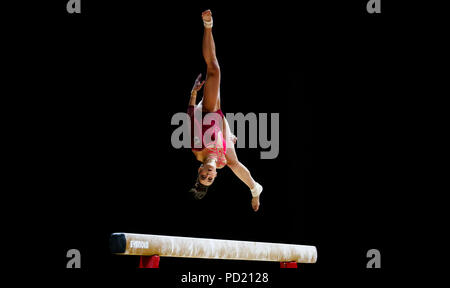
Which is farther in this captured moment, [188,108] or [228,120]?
[228,120]

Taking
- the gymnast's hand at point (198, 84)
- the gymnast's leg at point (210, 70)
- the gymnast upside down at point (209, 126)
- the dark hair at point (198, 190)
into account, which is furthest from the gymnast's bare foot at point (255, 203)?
the gymnast's hand at point (198, 84)

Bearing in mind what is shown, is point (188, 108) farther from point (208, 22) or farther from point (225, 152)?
point (208, 22)

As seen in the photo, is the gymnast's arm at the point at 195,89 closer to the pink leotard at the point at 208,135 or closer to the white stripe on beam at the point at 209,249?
the pink leotard at the point at 208,135

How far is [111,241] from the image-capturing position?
503 cm

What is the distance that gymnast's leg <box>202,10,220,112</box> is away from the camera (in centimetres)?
564

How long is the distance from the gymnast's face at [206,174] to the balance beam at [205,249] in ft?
1.99

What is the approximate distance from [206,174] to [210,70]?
3.60 ft

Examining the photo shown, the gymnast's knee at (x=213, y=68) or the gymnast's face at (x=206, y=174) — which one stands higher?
the gymnast's knee at (x=213, y=68)

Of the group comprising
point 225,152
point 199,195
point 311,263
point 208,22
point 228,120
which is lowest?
point 311,263

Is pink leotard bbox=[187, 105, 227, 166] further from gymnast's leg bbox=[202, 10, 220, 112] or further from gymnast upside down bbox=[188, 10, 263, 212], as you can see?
gymnast's leg bbox=[202, 10, 220, 112]

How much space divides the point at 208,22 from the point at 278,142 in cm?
214

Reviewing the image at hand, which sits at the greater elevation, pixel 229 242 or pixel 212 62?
pixel 212 62

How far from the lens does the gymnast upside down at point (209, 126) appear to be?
18.7 ft

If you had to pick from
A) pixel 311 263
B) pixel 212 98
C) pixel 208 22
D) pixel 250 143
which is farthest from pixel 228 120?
pixel 311 263
